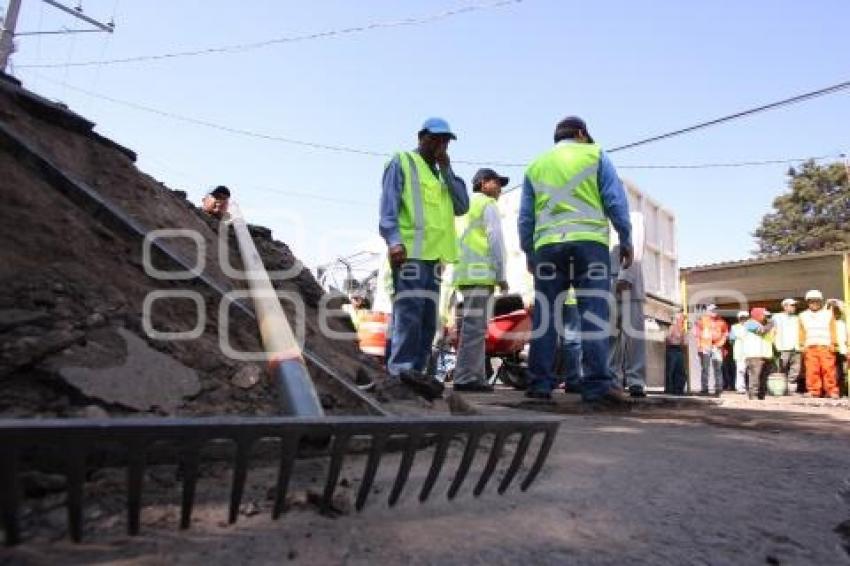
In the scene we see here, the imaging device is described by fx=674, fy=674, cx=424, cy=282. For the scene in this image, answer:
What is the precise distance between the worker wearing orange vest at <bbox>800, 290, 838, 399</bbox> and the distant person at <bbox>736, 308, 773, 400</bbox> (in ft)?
2.75

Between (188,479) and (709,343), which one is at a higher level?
(709,343)

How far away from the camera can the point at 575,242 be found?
4609 millimetres

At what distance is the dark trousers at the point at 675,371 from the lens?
361 inches

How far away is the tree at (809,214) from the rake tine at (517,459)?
134 ft

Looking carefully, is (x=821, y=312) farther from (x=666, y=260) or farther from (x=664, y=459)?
(x=664, y=459)

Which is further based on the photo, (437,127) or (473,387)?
(473,387)

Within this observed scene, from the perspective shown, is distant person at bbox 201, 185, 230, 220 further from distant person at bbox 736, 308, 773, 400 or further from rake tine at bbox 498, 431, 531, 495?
distant person at bbox 736, 308, 773, 400

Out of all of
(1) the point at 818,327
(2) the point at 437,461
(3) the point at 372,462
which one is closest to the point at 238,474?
(3) the point at 372,462

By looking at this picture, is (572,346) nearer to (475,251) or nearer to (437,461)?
(475,251)

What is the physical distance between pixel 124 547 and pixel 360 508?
0.53m

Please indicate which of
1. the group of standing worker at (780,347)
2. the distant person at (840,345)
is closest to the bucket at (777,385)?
the group of standing worker at (780,347)

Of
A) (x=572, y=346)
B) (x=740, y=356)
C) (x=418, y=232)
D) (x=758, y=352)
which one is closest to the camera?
(x=418, y=232)

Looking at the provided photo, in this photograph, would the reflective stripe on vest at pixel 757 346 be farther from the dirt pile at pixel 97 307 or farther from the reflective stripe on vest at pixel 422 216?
the dirt pile at pixel 97 307

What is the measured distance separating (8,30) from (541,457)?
18478mm
